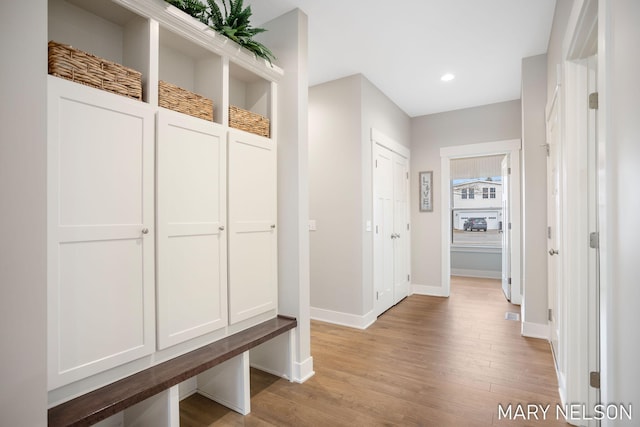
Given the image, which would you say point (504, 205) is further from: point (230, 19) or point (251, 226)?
point (230, 19)

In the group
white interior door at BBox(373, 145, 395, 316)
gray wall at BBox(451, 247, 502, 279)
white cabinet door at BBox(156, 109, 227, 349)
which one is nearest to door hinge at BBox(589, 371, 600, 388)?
white cabinet door at BBox(156, 109, 227, 349)

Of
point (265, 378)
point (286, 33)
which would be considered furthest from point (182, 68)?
point (265, 378)

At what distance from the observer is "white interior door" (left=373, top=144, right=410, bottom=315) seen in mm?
3969

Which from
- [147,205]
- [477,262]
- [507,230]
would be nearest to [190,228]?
[147,205]

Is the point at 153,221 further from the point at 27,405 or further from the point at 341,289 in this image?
the point at 341,289

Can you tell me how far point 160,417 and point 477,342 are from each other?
2.75m

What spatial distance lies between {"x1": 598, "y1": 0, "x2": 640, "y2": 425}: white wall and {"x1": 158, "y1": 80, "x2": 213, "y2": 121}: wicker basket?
1.85 metres

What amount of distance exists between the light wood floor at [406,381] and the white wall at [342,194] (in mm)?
416

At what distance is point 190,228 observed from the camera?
5.99 ft

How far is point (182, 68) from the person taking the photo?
7.00 feet

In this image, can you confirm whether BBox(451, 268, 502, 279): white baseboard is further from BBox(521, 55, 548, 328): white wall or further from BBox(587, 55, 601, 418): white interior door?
BBox(587, 55, 601, 418): white interior door

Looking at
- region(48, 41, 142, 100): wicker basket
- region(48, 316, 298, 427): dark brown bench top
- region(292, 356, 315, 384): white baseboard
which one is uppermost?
region(48, 41, 142, 100): wicker basket

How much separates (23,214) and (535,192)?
12.4 feet

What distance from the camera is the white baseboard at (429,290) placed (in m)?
4.93
